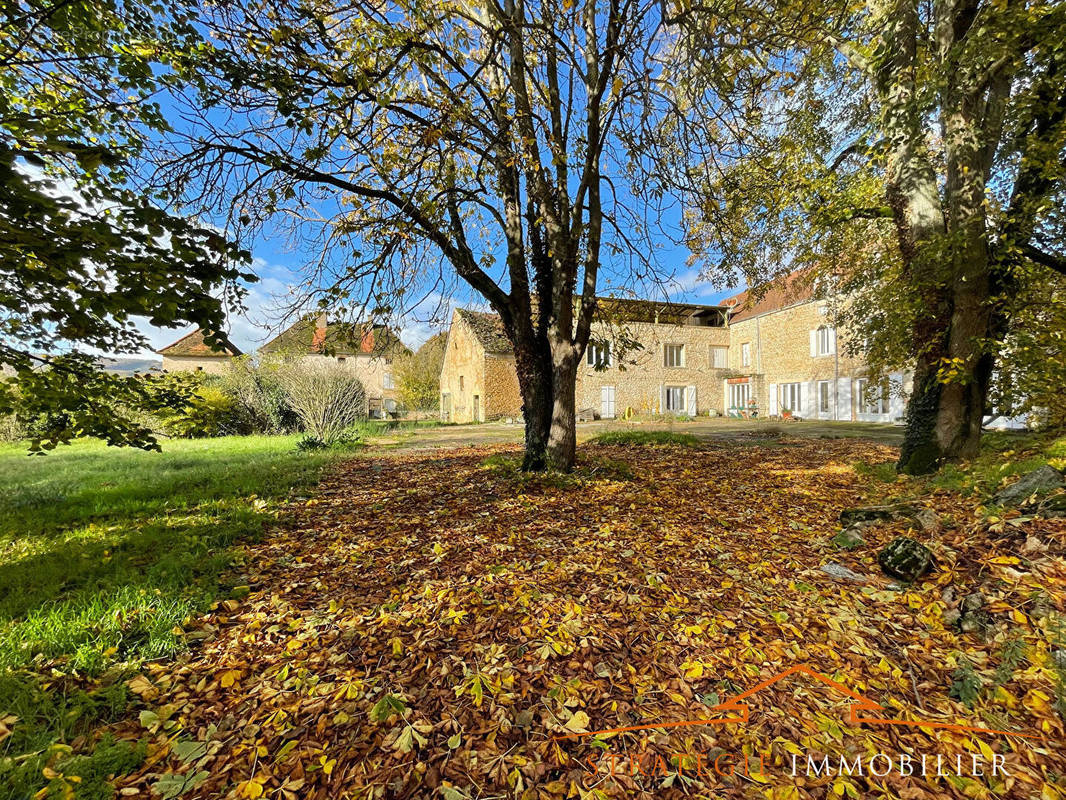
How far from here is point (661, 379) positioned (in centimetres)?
2669

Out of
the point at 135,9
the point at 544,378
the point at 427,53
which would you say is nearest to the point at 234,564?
the point at 544,378

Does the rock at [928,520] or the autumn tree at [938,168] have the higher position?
the autumn tree at [938,168]

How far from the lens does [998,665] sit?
217cm

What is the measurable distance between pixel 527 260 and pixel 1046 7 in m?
5.85

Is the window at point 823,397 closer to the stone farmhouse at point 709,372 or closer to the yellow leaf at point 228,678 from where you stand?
the stone farmhouse at point 709,372

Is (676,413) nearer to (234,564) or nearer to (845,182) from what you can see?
(845,182)

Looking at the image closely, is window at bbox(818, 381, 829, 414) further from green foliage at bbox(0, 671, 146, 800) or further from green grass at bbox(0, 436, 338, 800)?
green foliage at bbox(0, 671, 146, 800)

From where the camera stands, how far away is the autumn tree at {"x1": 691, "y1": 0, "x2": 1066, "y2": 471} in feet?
A: 14.6

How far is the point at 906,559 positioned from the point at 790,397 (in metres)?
23.8

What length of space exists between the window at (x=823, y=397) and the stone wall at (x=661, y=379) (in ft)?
19.8

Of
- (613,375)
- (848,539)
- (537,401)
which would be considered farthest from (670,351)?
(848,539)

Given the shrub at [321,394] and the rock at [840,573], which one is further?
the shrub at [321,394]

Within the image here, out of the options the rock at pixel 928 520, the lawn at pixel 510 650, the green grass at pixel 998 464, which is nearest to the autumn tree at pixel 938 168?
the green grass at pixel 998 464

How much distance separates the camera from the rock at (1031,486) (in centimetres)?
344
